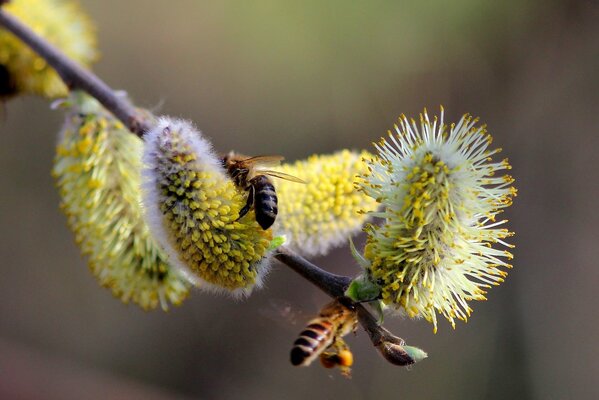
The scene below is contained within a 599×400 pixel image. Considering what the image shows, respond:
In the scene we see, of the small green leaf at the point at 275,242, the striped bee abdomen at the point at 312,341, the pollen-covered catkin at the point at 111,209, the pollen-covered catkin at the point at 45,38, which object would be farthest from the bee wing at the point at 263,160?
the pollen-covered catkin at the point at 45,38

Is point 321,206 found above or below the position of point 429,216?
above

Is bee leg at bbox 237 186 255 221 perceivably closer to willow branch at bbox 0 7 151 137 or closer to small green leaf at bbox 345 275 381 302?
small green leaf at bbox 345 275 381 302

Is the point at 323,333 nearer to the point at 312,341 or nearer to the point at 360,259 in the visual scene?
the point at 312,341

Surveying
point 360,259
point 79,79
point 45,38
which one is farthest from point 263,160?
point 45,38

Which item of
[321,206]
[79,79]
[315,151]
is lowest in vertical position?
[321,206]

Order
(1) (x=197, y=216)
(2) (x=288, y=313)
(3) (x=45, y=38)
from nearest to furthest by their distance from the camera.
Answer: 1. (1) (x=197, y=216)
2. (2) (x=288, y=313)
3. (3) (x=45, y=38)

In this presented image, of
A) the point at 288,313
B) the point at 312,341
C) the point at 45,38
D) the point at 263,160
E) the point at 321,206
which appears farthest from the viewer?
the point at 45,38

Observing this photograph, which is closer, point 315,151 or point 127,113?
point 127,113

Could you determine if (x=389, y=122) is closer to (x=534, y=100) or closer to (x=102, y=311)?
(x=534, y=100)
